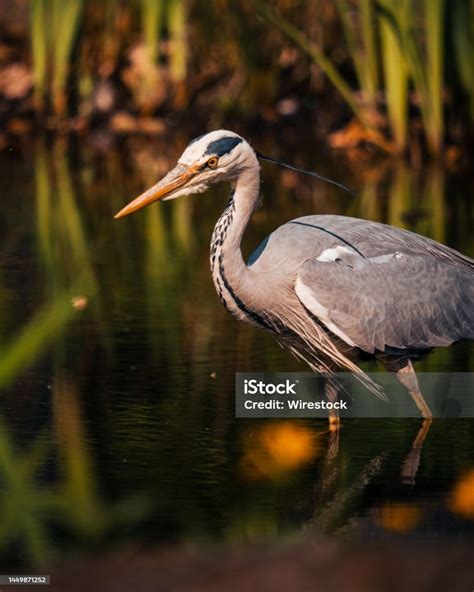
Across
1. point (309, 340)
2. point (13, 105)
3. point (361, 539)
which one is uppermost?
point (13, 105)

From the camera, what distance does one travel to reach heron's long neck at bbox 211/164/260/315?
6.79m

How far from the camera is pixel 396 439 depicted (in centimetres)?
688

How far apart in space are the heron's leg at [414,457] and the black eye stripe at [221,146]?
5.12 feet

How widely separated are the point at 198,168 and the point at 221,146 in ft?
0.47

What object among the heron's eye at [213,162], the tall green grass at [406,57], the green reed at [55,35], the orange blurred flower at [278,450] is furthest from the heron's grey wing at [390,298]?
the green reed at [55,35]

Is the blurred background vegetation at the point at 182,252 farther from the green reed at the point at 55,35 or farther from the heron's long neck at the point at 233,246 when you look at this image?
the heron's long neck at the point at 233,246

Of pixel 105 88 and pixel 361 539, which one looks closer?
pixel 361 539

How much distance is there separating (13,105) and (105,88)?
3.90ft

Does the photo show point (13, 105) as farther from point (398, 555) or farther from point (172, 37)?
point (398, 555)

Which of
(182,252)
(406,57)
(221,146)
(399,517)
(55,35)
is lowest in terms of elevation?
(399,517)

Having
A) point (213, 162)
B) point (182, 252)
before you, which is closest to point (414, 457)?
point (213, 162)

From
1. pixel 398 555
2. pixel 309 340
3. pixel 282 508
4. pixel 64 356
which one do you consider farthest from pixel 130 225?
pixel 398 555

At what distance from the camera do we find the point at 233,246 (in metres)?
6.79

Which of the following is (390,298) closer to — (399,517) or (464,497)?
(464,497)
